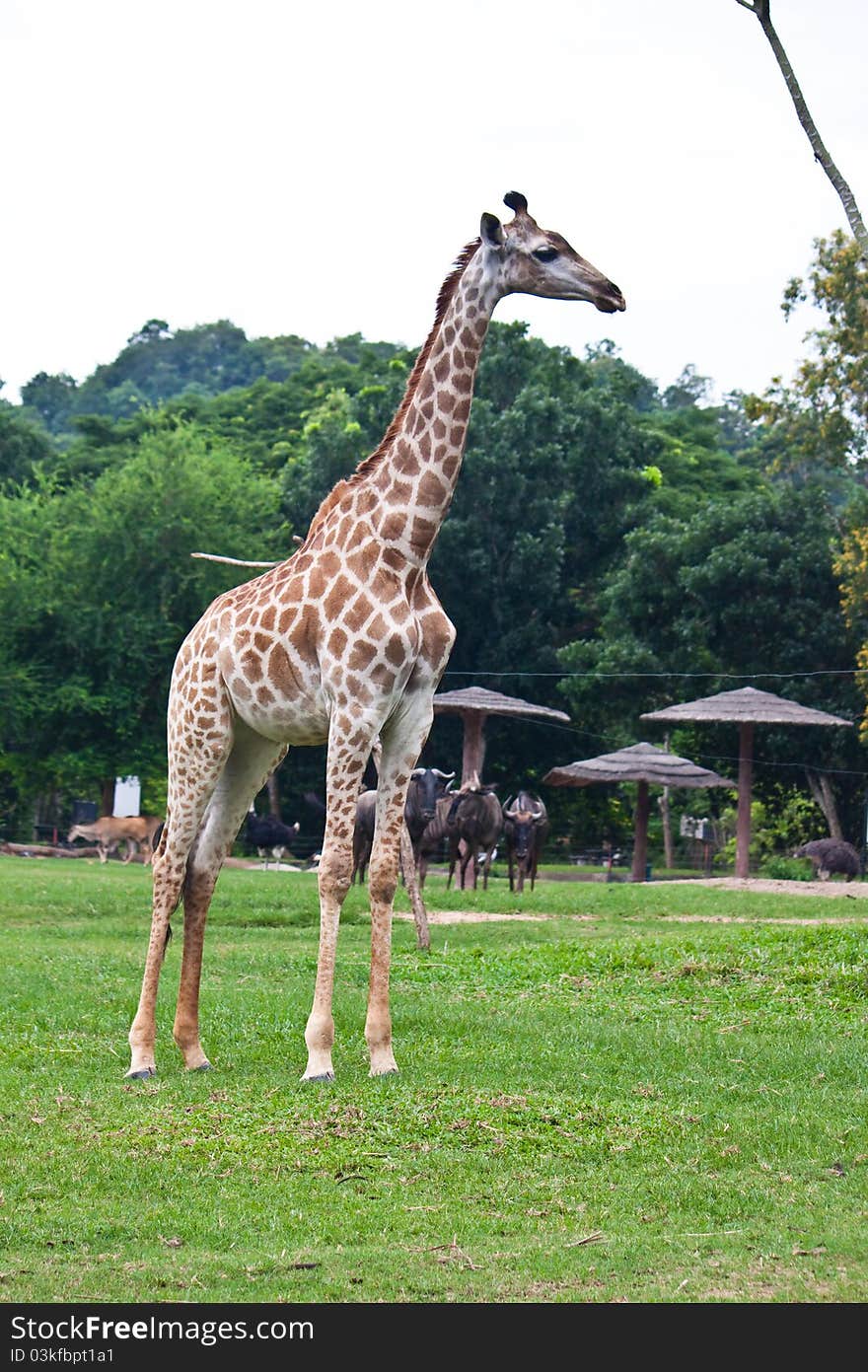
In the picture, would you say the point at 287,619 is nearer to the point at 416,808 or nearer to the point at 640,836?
the point at 416,808

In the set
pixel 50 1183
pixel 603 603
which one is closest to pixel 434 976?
pixel 50 1183

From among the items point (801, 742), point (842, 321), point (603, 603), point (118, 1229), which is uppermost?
point (842, 321)

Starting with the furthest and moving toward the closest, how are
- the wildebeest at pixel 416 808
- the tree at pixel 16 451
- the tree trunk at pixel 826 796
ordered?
the tree at pixel 16 451
the tree trunk at pixel 826 796
the wildebeest at pixel 416 808

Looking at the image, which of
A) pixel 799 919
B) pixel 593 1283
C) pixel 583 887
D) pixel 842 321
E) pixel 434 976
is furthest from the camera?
pixel 842 321

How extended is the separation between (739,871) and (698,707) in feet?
10.6

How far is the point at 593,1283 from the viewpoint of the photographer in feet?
18.2

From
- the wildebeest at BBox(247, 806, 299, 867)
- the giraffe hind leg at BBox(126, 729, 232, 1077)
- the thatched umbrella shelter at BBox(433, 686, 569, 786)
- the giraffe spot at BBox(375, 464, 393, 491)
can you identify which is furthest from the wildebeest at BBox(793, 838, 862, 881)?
the giraffe spot at BBox(375, 464, 393, 491)

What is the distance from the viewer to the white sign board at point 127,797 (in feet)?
142

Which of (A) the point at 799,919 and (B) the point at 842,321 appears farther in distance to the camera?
(B) the point at 842,321

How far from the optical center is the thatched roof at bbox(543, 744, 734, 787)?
106ft

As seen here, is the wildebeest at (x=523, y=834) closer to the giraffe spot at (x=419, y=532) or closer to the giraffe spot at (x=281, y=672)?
the giraffe spot at (x=281, y=672)

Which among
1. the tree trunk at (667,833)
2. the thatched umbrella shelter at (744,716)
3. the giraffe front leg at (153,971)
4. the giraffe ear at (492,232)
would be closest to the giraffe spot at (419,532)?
the giraffe ear at (492,232)

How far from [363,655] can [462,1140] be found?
104 inches

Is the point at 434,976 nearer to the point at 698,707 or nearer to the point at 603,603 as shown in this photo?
the point at 698,707
